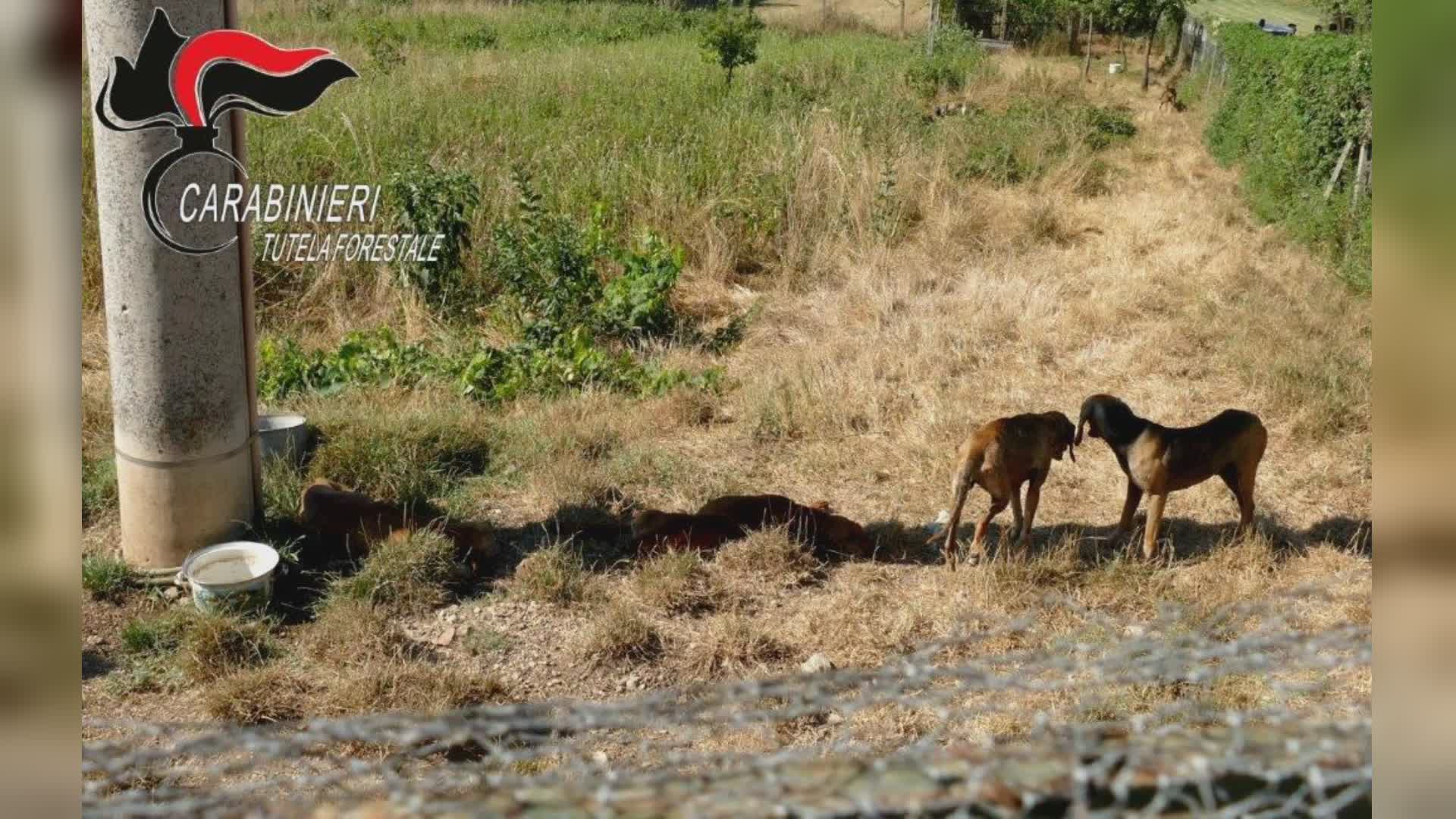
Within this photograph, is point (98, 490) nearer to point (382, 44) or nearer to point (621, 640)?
point (621, 640)

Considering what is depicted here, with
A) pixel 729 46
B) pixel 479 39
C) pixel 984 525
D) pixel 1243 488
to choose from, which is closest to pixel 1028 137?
pixel 729 46

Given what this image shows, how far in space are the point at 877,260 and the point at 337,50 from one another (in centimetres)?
1237

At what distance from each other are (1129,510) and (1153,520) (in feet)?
0.63

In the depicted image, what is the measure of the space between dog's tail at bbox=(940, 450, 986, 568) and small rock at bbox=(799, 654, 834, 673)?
3.33 feet

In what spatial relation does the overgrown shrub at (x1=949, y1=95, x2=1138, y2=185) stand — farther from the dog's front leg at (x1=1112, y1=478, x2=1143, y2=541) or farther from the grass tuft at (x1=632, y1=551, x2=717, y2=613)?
the grass tuft at (x1=632, y1=551, x2=717, y2=613)

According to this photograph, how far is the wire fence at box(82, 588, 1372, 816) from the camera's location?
7.68 ft

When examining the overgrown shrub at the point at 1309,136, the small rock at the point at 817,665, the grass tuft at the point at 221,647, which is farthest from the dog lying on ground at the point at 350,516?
the overgrown shrub at the point at 1309,136

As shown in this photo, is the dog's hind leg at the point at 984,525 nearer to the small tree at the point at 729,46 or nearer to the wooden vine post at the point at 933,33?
the small tree at the point at 729,46

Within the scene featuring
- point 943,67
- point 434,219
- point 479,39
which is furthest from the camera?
point 479,39

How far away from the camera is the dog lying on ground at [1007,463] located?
555cm

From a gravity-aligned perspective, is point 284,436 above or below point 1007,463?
below

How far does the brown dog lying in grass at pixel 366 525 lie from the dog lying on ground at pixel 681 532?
712 mm

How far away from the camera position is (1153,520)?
18.9 ft
